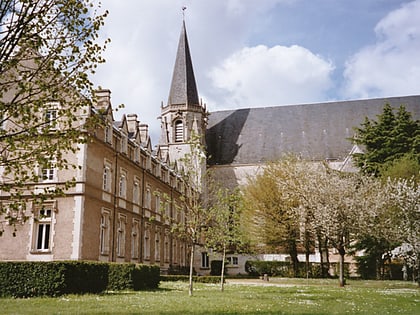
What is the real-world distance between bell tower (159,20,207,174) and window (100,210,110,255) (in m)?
26.8

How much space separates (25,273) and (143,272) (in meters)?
5.65

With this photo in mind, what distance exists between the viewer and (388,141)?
36656mm

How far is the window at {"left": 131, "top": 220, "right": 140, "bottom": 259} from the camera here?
30.6 meters

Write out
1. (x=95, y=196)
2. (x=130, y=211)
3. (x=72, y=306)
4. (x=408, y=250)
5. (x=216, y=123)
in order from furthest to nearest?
(x=216, y=123)
(x=130, y=211)
(x=408, y=250)
(x=95, y=196)
(x=72, y=306)

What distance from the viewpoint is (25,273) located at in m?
15.2

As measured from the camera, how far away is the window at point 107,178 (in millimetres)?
26800

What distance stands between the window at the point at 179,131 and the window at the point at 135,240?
2355cm

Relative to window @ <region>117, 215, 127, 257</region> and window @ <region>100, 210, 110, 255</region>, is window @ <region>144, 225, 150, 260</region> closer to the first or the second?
window @ <region>117, 215, 127, 257</region>

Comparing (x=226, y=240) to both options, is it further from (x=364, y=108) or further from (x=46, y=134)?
(x=364, y=108)

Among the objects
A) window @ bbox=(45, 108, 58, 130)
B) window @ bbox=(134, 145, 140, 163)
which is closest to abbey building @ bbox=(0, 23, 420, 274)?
window @ bbox=(134, 145, 140, 163)

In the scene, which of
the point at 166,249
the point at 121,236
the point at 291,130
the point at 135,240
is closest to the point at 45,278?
the point at 121,236

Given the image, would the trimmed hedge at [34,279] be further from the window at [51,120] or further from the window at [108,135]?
the window at [108,135]

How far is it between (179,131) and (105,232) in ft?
95.3

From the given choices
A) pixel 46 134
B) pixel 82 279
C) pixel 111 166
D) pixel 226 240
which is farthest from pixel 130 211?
pixel 46 134
